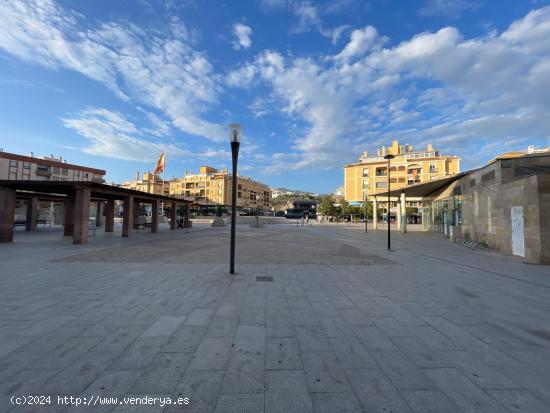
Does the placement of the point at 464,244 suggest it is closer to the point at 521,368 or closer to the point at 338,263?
the point at 338,263

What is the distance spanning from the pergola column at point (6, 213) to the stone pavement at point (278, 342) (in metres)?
11.0

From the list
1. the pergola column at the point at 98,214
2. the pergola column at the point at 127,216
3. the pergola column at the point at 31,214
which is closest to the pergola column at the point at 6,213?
the pergola column at the point at 127,216

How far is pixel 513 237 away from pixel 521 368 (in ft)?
40.3

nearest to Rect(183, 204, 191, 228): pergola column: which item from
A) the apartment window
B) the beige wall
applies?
the apartment window

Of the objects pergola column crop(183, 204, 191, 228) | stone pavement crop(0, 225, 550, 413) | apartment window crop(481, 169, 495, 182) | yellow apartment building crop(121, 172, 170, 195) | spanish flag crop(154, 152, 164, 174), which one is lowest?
stone pavement crop(0, 225, 550, 413)

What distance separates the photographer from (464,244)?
17500 mm

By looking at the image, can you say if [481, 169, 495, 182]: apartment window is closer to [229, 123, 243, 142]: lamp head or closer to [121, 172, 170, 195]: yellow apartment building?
[229, 123, 243, 142]: lamp head

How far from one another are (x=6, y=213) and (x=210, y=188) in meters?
86.9

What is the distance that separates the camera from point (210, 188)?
3984 inches

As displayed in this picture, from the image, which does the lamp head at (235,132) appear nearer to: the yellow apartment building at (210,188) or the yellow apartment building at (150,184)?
the yellow apartment building at (210,188)

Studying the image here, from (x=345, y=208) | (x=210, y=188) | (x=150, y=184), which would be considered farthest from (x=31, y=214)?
(x=150, y=184)

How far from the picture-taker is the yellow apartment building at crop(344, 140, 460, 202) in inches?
2908

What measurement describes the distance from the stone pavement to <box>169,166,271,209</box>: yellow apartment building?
292 ft

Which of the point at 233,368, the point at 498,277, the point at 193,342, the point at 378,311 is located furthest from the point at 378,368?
the point at 498,277
